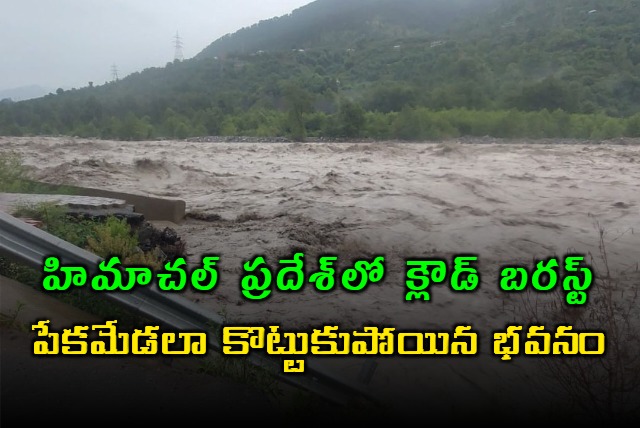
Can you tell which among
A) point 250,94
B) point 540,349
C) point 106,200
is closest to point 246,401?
point 540,349

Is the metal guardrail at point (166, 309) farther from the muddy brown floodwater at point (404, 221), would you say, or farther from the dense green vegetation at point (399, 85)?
the dense green vegetation at point (399, 85)

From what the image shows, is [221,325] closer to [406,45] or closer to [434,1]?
[406,45]

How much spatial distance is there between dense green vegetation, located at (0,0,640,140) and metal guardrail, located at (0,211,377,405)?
1545 centimetres

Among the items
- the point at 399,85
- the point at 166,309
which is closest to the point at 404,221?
the point at 166,309

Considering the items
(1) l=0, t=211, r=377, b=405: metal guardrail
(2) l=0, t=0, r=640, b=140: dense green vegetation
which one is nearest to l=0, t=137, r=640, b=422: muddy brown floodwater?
(1) l=0, t=211, r=377, b=405: metal guardrail

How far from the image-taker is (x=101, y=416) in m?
2.37

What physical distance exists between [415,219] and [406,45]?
33065 millimetres

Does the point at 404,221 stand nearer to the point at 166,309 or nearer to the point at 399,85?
the point at 166,309

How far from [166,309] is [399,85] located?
24.8 meters

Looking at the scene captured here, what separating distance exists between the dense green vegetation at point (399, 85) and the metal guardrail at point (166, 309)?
50.7 ft

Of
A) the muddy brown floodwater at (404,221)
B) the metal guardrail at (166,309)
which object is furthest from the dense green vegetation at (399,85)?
the metal guardrail at (166,309)

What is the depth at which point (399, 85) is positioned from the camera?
2670 centimetres

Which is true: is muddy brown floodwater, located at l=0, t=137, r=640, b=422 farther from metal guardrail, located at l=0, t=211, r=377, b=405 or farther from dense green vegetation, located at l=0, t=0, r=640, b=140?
dense green vegetation, located at l=0, t=0, r=640, b=140

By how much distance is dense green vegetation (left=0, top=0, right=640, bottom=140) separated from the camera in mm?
19781
